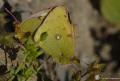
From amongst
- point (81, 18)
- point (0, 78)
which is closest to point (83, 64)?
point (0, 78)

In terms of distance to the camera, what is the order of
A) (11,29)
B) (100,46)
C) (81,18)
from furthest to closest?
1. (100,46)
2. (81,18)
3. (11,29)

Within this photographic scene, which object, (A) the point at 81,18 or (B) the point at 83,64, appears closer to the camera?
(B) the point at 83,64

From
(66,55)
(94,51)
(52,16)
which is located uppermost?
(52,16)

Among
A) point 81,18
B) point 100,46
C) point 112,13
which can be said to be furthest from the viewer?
point 100,46

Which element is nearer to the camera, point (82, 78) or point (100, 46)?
point (82, 78)

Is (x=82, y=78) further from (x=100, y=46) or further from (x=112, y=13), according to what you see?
(x=100, y=46)

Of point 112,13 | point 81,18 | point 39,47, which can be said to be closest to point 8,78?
point 39,47

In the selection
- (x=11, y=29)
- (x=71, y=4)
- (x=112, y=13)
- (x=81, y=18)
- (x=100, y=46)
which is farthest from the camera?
(x=100, y=46)

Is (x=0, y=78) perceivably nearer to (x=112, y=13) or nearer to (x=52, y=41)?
(x=52, y=41)

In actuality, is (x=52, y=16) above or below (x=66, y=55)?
above
